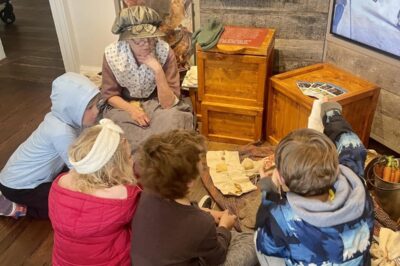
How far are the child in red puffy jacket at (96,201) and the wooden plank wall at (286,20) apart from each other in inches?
56.0

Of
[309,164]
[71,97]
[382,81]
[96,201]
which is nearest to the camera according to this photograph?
[309,164]

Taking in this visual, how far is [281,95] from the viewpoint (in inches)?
87.7

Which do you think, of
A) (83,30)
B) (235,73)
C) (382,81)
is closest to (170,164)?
(235,73)

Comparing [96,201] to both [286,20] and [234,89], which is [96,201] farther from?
[286,20]

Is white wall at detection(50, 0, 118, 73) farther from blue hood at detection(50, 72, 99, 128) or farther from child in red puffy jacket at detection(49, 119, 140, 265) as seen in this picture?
child in red puffy jacket at detection(49, 119, 140, 265)

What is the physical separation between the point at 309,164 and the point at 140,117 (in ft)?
3.69

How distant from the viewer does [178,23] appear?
2619 mm

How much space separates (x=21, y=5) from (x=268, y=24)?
4247 mm

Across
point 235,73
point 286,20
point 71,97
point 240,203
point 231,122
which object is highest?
point 286,20

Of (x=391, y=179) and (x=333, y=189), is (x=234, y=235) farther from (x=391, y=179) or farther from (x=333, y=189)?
(x=391, y=179)

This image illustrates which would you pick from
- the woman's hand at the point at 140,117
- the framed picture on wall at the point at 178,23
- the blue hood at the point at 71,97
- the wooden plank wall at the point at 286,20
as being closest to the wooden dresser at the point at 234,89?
the wooden plank wall at the point at 286,20

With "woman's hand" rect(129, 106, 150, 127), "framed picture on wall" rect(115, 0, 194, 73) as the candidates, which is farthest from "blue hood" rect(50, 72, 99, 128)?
"framed picture on wall" rect(115, 0, 194, 73)

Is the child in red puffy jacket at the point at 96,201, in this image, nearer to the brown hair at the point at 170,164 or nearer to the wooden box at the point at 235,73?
the brown hair at the point at 170,164

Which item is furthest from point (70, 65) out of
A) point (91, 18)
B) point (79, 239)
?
point (79, 239)
